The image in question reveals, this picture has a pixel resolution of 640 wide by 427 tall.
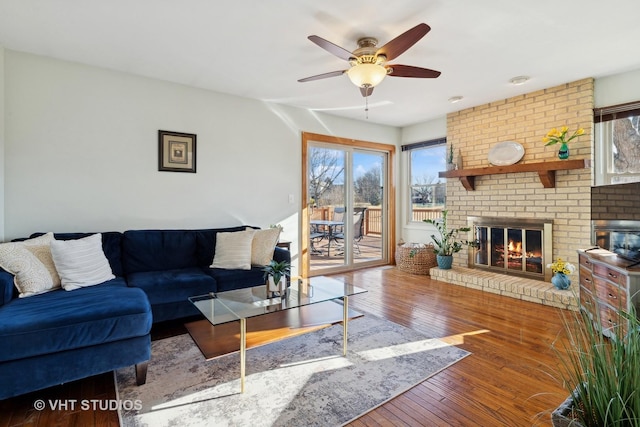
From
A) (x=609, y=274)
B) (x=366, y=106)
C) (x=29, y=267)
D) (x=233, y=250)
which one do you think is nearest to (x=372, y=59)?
(x=366, y=106)

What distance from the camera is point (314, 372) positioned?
7.15ft

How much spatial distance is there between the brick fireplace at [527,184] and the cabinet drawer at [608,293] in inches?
21.5

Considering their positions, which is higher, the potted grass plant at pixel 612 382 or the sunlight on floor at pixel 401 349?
the potted grass plant at pixel 612 382

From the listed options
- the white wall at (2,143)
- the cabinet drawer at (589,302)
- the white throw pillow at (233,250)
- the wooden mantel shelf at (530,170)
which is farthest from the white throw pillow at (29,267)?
the wooden mantel shelf at (530,170)

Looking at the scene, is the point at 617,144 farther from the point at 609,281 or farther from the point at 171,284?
the point at 171,284

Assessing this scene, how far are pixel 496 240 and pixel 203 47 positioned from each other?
4245mm

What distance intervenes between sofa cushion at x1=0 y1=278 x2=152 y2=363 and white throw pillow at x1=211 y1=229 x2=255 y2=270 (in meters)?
1.21

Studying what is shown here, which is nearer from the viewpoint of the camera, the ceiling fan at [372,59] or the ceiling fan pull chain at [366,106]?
the ceiling fan at [372,59]

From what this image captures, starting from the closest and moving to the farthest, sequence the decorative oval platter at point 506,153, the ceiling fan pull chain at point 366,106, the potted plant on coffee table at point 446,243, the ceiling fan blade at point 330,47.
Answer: the ceiling fan blade at point 330,47 < the decorative oval platter at point 506,153 < the ceiling fan pull chain at point 366,106 < the potted plant on coffee table at point 446,243

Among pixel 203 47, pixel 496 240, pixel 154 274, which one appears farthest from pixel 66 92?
pixel 496 240

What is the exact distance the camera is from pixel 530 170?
13.0 feet

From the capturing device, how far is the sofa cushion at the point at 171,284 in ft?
9.09

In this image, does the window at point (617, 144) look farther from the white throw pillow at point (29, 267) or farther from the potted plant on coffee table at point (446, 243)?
the white throw pillow at point (29, 267)

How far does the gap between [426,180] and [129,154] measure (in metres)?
4.44
